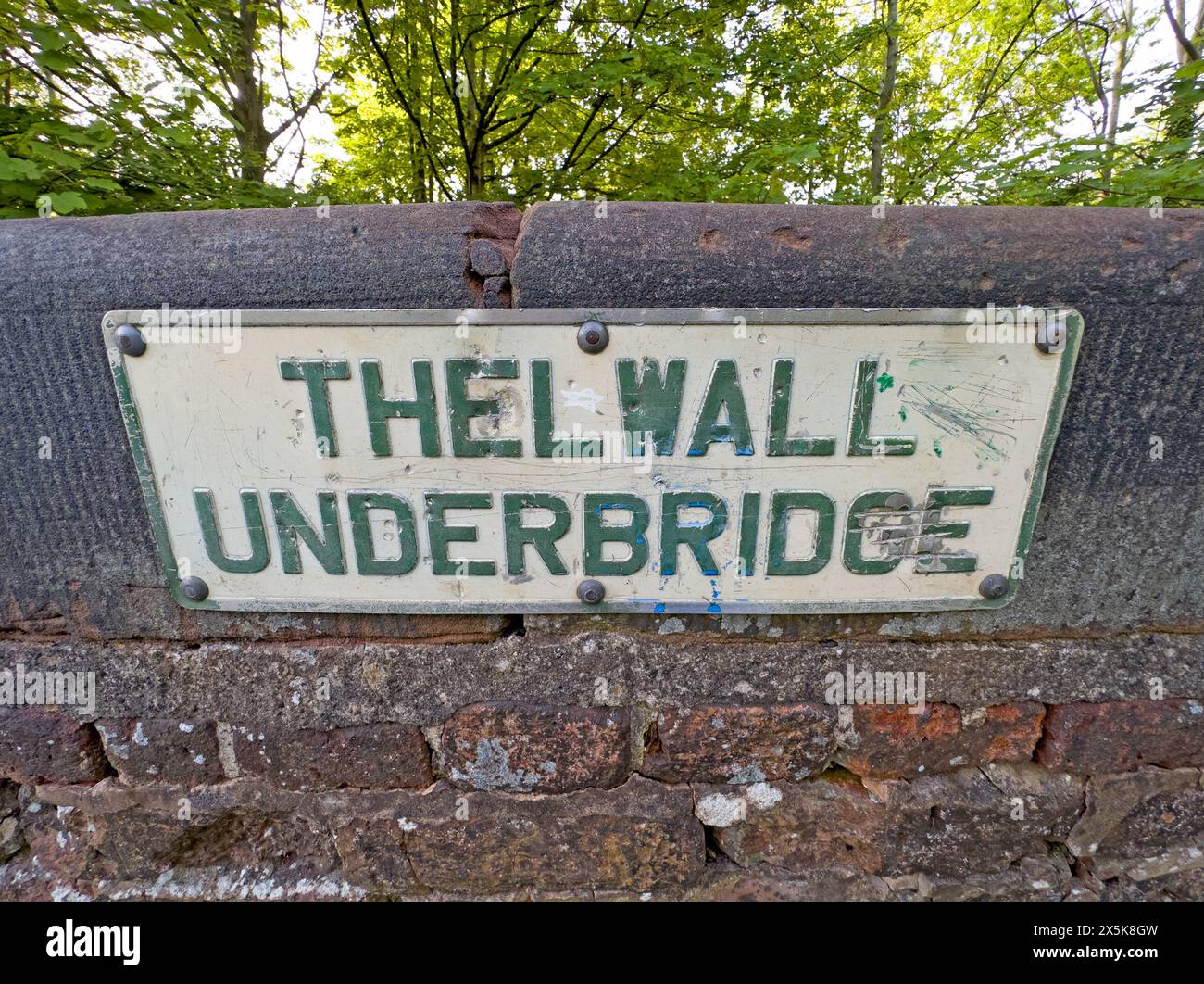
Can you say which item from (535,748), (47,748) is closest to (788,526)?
(535,748)

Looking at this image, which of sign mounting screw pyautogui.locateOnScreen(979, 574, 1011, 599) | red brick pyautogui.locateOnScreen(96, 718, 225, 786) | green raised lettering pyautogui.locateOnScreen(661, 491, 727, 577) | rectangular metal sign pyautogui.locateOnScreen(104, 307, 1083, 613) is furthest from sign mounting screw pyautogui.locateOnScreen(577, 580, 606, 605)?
red brick pyautogui.locateOnScreen(96, 718, 225, 786)

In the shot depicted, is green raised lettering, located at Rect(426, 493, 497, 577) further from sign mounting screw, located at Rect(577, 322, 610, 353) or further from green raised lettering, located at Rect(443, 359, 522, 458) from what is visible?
sign mounting screw, located at Rect(577, 322, 610, 353)

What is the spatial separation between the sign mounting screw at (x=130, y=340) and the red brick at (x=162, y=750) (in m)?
0.81

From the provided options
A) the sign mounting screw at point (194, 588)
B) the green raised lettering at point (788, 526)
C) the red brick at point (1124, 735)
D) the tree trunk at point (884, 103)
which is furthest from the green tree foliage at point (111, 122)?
the tree trunk at point (884, 103)

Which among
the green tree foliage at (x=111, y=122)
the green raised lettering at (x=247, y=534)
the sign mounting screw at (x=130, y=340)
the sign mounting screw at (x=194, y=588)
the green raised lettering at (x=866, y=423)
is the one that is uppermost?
the green tree foliage at (x=111, y=122)

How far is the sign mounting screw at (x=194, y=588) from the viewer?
1.16 meters

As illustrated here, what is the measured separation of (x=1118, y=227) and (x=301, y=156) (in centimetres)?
507

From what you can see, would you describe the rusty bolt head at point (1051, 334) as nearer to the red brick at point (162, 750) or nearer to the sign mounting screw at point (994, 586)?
the sign mounting screw at point (994, 586)

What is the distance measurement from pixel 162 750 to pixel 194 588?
1.39 feet

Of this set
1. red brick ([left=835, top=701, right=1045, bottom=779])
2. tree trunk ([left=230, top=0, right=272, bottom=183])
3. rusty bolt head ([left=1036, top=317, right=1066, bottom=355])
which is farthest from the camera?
tree trunk ([left=230, top=0, right=272, bottom=183])

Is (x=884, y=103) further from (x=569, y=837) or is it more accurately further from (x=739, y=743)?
(x=569, y=837)

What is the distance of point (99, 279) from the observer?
3.42 feet

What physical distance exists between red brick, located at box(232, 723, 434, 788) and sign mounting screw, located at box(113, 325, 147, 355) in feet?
2.69

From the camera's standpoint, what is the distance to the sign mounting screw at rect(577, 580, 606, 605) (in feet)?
3.71
